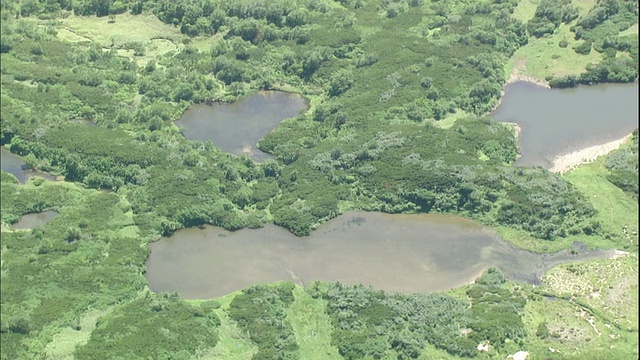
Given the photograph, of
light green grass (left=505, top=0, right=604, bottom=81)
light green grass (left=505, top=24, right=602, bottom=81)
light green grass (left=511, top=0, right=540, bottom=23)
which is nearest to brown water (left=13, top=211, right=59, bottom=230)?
light green grass (left=505, top=0, right=604, bottom=81)

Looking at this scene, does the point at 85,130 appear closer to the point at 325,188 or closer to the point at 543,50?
the point at 325,188

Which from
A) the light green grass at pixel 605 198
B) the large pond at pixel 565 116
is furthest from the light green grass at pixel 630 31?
the light green grass at pixel 605 198

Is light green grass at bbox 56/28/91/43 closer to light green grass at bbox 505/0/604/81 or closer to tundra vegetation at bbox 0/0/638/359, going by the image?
tundra vegetation at bbox 0/0/638/359

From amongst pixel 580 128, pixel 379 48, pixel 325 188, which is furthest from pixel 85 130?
pixel 580 128

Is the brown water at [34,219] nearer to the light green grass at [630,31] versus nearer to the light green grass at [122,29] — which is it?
the light green grass at [122,29]

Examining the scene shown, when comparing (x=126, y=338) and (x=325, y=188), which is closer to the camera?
(x=126, y=338)

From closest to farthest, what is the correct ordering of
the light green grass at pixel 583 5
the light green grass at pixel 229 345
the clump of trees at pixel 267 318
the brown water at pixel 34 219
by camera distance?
the light green grass at pixel 229 345
the clump of trees at pixel 267 318
the brown water at pixel 34 219
the light green grass at pixel 583 5
